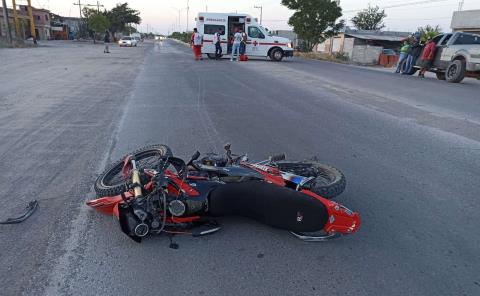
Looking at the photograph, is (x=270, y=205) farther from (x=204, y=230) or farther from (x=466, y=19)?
(x=466, y=19)

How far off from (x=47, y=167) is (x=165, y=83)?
828 centimetres

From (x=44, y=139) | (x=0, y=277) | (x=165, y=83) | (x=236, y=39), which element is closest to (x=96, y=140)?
(x=44, y=139)

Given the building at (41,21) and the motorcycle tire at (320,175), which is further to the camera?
the building at (41,21)

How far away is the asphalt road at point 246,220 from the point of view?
2568 mm

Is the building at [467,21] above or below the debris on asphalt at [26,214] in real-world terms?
above

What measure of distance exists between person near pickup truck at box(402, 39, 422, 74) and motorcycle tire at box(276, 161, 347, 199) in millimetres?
16570

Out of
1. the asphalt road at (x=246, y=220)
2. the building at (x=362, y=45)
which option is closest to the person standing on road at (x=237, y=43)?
the building at (x=362, y=45)

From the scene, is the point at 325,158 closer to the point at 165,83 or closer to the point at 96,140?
the point at 96,140

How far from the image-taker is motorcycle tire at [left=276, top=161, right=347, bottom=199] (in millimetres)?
3430

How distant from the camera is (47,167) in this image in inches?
178

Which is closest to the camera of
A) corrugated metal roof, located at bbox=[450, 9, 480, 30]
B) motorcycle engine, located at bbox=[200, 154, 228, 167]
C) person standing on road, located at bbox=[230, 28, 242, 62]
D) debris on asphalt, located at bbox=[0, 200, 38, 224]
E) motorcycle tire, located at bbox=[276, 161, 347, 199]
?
debris on asphalt, located at bbox=[0, 200, 38, 224]

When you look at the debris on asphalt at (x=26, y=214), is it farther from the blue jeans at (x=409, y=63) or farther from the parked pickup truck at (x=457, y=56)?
the blue jeans at (x=409, y=63)

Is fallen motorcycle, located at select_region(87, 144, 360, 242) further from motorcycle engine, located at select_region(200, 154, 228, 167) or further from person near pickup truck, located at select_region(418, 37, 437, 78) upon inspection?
person near pickup truck, located at select_region(418, 37, 437, 78)

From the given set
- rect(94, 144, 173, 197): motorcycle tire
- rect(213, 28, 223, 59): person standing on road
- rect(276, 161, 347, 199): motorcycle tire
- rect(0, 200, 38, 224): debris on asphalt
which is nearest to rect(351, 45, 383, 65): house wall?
rect(213, 28, 223, 59): person standing on road
